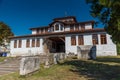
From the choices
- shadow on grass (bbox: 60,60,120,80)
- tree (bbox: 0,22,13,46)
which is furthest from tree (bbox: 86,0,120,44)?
tree (bbox: 0,22,13,46)

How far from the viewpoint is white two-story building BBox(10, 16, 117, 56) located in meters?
20.8

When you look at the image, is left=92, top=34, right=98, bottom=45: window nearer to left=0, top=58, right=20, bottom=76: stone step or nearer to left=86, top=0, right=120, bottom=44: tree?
left=86, top=0, right=120, bottom=44: tree

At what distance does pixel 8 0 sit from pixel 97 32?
1548 centimetres

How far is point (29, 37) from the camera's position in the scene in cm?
2584

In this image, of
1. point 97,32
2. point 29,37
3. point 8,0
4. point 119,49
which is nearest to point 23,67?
point 8,0

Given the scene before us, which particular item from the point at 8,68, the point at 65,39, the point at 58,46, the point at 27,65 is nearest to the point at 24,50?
the point at 58,46

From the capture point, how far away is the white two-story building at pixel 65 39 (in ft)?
68.2

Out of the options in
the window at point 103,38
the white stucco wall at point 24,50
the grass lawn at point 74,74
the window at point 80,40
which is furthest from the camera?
the white stucco wall at point 24,50

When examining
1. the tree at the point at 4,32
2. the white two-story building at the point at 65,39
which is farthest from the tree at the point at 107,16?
the tree at the point at 4,32

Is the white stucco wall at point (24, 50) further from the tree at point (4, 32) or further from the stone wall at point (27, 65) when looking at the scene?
the stone wall at point (27, 65)

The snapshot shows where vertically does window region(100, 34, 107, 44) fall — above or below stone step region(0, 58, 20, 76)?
above

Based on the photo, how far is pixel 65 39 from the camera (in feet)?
76.5

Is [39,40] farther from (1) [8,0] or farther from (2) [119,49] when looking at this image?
(2) [119,49]

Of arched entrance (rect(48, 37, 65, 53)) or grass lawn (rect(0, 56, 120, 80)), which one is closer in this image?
grass lawn (rect(0, 56, 120, 80))
